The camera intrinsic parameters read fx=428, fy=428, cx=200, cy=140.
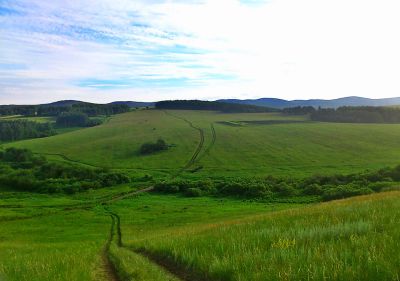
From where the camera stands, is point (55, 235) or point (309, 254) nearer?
point (309, 254)

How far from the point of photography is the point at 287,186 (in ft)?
290

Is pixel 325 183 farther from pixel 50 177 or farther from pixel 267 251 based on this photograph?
pixel 267 251

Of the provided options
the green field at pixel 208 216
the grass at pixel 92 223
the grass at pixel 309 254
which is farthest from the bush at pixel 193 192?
the grass at pixel 309 254

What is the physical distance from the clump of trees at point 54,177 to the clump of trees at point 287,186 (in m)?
17.3

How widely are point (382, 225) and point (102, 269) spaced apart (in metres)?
11.2

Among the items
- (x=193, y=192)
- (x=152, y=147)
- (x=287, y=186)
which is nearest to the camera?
(x=287, y=186)

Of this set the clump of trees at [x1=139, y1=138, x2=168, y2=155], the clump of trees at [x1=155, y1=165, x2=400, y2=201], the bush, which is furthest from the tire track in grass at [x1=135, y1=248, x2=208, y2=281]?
the clump of trees at [x1=139, y1=138, x2=168, y2=155]

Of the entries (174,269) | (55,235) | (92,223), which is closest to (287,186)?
(92,223)

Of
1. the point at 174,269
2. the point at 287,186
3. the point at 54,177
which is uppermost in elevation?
the point at 174,269

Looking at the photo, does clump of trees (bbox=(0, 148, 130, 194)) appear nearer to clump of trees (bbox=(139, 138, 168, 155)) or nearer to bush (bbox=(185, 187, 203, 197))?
bush (bbox=(185, 187, 203, 197))

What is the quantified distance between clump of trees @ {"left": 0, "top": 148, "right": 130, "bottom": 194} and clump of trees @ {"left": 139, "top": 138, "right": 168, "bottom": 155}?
97.5ft

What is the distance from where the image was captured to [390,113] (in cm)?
19388

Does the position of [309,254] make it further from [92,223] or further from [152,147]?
[152,147]

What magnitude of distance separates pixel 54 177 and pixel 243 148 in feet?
203
